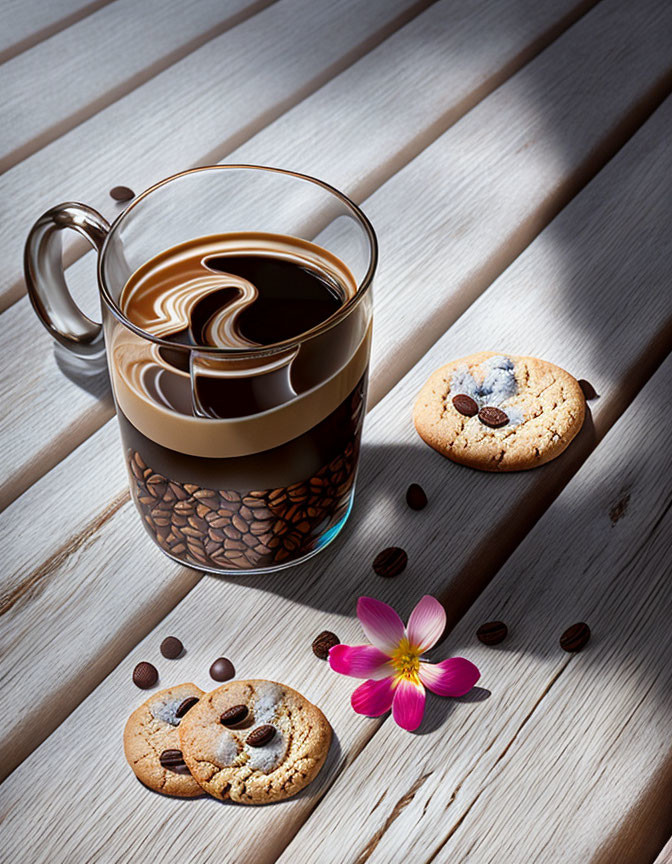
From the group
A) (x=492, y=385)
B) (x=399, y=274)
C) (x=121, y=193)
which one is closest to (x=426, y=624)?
(x=492, y=385)

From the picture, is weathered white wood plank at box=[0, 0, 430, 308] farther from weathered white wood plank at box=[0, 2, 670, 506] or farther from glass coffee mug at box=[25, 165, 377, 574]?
glass coffee mug at box=[25, 165, 377, 574]

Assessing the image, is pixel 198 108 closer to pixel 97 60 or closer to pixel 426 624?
pixel 97 60

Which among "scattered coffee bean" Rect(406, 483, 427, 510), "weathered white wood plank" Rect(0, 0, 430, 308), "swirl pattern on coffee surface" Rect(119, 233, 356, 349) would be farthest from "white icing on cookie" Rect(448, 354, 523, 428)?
"weathered white wood plank" Rect(0, 0, 430, 308)

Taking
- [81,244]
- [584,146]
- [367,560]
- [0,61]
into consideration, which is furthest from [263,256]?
[0,61]

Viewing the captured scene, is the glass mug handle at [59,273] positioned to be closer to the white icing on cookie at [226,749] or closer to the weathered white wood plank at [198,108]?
the weathered white wood plank at [198,108]

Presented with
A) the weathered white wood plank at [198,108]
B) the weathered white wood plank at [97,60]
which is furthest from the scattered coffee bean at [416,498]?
the weathered white wood plank at [97,60]

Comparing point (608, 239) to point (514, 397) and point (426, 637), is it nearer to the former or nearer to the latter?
point (514, 397)
